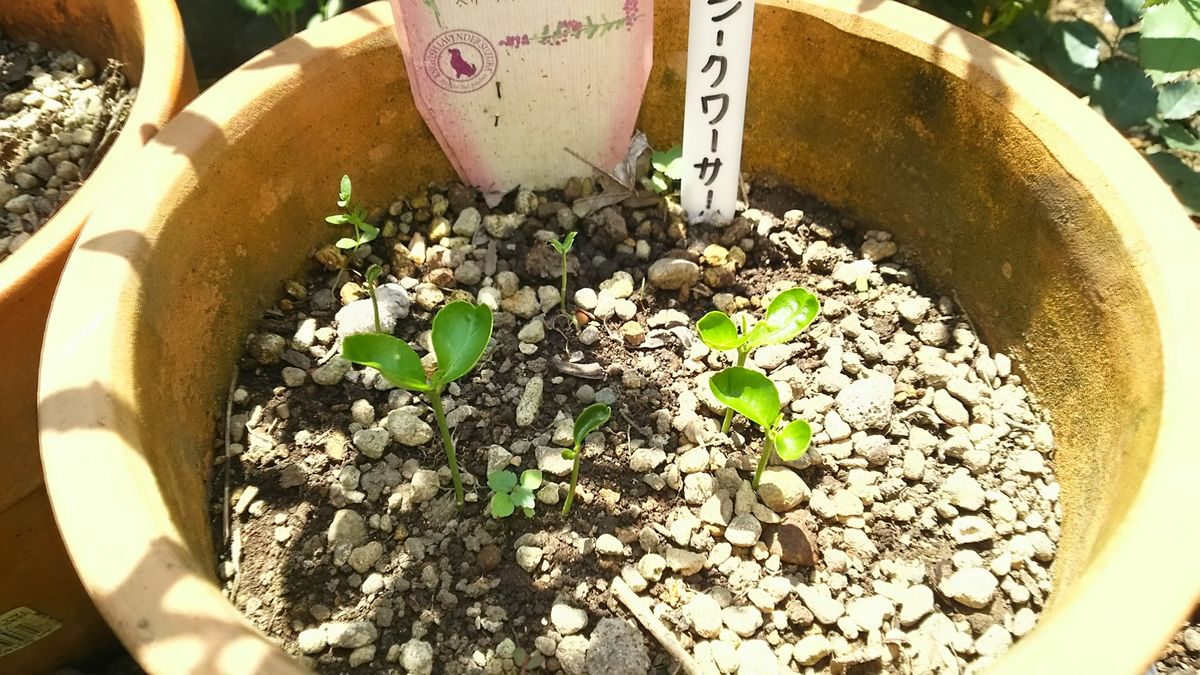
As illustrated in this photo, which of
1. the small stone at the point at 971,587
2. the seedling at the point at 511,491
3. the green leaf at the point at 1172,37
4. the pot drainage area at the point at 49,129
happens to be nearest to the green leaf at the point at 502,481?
the seedling at the point at 511,491

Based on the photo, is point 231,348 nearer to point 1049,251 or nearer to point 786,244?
point 786,244

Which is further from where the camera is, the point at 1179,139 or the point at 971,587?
the point at 1179,139

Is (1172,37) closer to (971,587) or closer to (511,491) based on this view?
(971,587)

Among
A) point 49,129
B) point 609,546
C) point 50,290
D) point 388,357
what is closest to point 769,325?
point 609,546

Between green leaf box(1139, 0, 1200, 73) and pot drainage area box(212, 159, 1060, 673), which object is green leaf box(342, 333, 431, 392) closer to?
pot drainage area box(212, 159, 1060, 673)

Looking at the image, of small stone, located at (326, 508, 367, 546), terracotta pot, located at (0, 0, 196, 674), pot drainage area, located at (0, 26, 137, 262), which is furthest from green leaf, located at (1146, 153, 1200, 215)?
pot drainage area, located at (0, 26, 137, 262)

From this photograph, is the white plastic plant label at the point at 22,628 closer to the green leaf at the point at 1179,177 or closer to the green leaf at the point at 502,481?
the green leaf at the point at 502,481

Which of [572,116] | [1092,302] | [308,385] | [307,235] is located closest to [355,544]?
[308,385]
